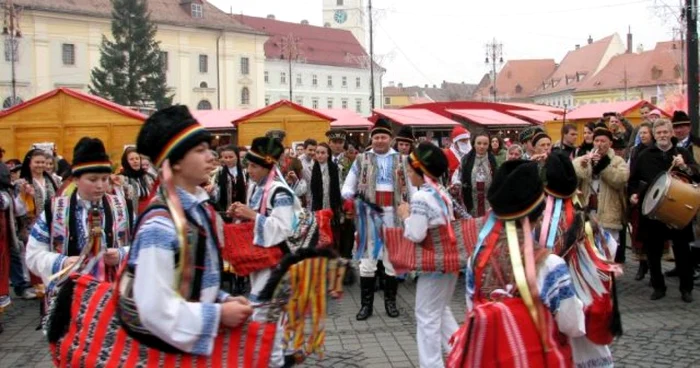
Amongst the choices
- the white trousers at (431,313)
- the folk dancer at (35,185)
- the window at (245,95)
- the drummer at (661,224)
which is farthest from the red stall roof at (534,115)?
the window at (245,95)

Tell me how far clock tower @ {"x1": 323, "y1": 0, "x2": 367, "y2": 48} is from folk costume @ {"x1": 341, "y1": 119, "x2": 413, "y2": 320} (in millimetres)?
93564

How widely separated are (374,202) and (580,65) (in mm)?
92596

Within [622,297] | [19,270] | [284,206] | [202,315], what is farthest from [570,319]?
[19,270]

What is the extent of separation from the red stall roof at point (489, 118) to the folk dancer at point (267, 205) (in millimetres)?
23831

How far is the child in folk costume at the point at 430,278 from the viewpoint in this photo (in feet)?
16.6

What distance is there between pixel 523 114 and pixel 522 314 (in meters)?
31.7

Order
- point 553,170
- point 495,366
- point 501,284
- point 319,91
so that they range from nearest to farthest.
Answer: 1. point 495,366
2. point 501,284
3. point 553,170
4. point 319,91

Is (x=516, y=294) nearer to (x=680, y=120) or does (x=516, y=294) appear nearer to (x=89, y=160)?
(x=89, y=160)

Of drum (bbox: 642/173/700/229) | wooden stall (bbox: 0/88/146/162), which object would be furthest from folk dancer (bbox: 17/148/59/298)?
wooden stall (bbox: 0/88/146/162)

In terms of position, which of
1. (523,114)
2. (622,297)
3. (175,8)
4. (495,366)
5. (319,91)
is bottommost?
(622,297)

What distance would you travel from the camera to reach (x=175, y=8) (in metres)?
67.1

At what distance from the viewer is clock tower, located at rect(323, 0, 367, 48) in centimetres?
10535

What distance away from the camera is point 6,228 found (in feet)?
26.5

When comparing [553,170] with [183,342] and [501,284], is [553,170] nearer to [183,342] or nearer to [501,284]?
[501,284]
